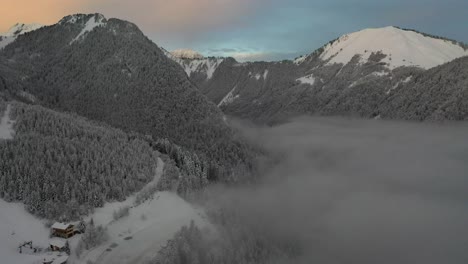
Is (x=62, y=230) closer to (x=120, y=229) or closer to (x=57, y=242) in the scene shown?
(x=57, y=242)

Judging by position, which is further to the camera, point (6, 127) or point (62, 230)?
point (6, 127)

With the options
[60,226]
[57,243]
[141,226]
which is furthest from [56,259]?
[141,226]

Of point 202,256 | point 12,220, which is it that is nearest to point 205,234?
point 202,256

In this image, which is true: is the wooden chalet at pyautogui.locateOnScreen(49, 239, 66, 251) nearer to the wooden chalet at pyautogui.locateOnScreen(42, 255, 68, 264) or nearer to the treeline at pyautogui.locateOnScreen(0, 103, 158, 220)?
the wooden chalet at pyautogui.locateOnScreen(42, 255, 68, 264)

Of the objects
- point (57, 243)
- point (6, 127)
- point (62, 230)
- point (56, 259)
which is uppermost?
point (6, 127)

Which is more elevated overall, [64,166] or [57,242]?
[64,166]

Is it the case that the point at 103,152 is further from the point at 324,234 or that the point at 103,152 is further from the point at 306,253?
the point at 324,234
